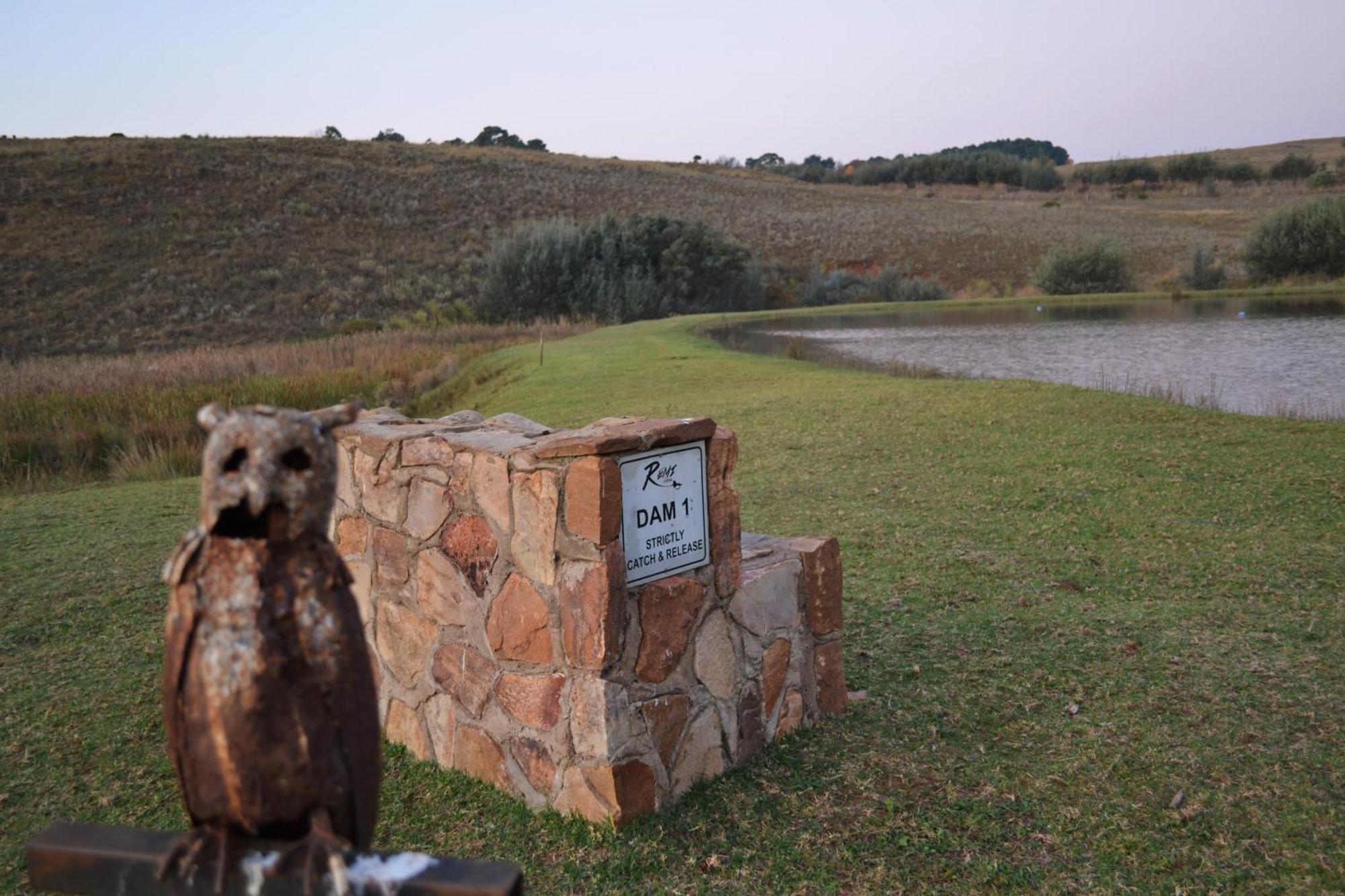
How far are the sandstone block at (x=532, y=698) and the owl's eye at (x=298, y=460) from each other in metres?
2.08

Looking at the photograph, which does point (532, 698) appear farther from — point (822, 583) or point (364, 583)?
point (822, 583)

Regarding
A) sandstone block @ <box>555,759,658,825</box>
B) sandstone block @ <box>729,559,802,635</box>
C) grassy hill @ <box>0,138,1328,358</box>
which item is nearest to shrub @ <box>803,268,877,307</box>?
grassy hill @ <box>0,138,1328,358</box>

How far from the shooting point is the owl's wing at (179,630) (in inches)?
58.6

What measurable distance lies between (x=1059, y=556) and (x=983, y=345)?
1281 cm

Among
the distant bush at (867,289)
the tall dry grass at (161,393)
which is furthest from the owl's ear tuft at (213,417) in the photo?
the distant bush at (867,289)

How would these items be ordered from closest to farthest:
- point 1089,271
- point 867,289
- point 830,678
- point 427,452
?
1. point 427,452
2. point 830,678
3. point 1089,271
4. point 867,289

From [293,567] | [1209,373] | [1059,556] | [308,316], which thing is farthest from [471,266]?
[293,567]

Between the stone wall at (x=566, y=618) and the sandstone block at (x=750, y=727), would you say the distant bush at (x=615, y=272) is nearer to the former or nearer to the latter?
the stone wall at (x=566, y=618)

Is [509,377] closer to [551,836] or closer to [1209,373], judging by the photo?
[1209,373]

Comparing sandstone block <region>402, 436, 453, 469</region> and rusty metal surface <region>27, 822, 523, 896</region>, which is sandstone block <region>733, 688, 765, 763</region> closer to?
sandstone block <region>402, 436, 453, 469</region>

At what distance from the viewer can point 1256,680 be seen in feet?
14.4

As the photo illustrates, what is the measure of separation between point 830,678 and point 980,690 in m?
0.69

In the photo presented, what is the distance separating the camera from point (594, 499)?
3.27 metres

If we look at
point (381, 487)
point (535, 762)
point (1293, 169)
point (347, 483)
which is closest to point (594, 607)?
point (535, 762)
